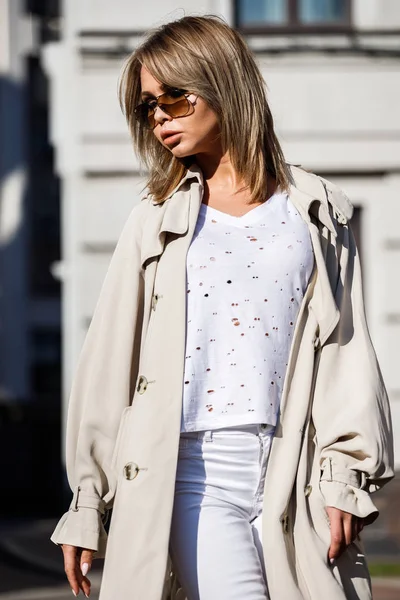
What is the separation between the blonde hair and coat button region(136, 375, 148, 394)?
18.3 inches

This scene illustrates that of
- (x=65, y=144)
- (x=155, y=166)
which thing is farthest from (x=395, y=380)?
(x=155, y=166)

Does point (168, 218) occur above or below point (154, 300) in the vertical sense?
above

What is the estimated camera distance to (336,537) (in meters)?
2.83

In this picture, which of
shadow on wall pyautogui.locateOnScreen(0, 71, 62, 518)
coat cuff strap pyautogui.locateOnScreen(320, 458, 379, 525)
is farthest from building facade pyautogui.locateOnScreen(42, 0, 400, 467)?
coat cuff strap pyautogui.locateOnScreen(320, 458, 379, 525)

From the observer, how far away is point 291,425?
2.90 metres

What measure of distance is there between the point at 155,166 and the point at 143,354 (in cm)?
53

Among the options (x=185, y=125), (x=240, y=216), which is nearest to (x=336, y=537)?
(x=240, y=216)

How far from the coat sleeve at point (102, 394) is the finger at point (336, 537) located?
52 centimetres

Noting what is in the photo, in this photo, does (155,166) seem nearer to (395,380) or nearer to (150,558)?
(150,558)

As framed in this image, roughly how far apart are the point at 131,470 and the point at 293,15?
9929 millimetres

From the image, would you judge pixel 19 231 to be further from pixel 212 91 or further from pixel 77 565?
pixel 77 565

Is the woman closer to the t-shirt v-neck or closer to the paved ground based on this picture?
the t-shirt v-neck

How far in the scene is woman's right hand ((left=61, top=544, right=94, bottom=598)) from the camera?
2886mm

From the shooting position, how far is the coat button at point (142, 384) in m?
2.93
